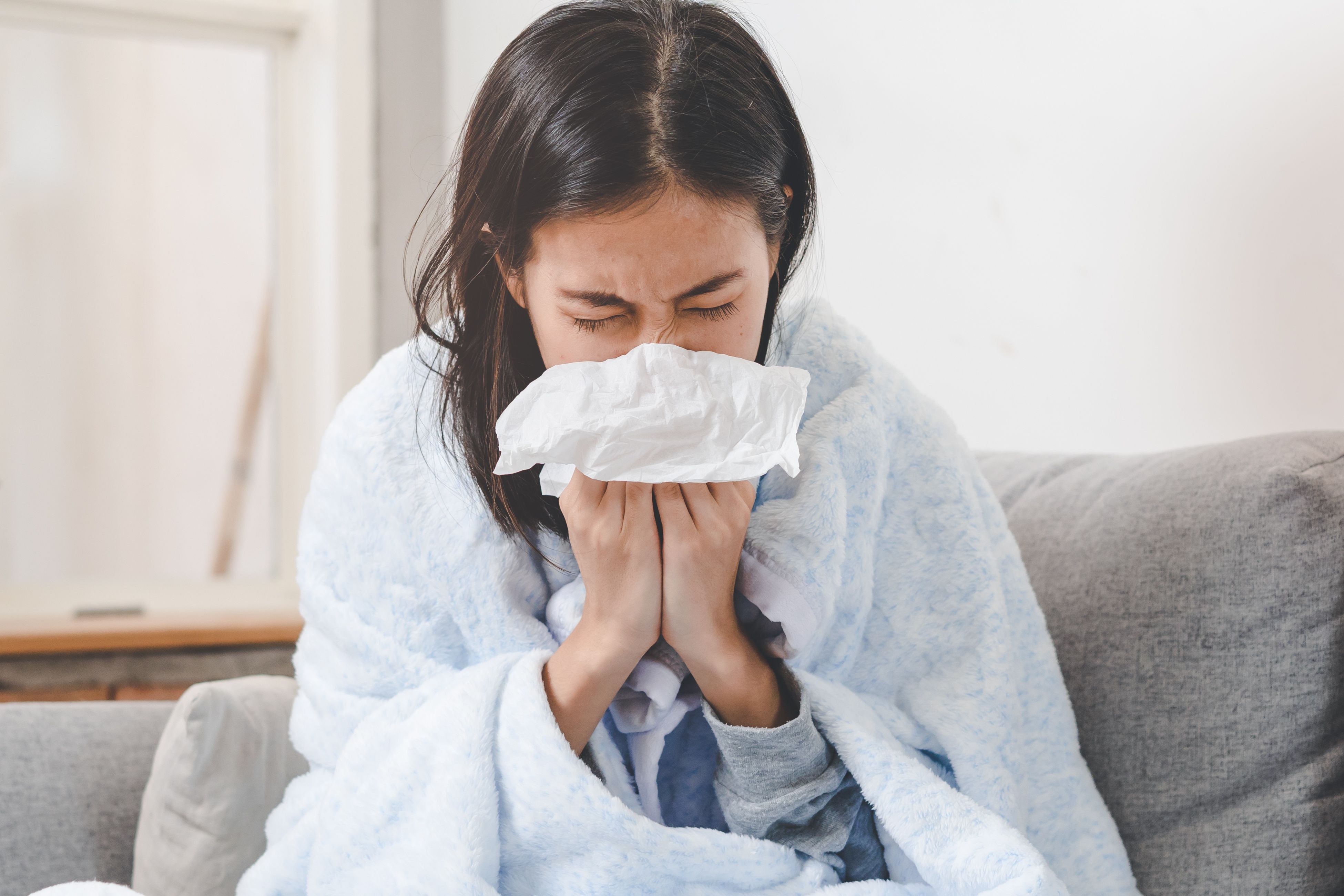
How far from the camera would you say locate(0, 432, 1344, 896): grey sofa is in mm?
642

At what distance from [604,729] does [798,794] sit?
5.7 inches

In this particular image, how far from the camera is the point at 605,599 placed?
0.73m

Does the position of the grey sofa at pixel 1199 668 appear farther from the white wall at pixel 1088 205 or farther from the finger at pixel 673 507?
the finger at pixel 673 507

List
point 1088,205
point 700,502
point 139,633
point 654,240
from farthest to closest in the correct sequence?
point 139,633 < point 1088,205 < point 700,502 < point 654,240

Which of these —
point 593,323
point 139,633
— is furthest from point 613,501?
point 139,633

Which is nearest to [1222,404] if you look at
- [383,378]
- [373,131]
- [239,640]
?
[383,378]

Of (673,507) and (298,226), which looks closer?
(673,507)

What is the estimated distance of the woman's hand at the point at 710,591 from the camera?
0.72m

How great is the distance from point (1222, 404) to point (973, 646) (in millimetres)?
299

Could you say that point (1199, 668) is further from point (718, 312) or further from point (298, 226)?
point (298, 226)

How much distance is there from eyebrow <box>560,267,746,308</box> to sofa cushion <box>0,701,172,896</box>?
607 millimetres

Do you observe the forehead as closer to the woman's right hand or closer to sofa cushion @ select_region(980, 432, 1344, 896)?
the woman's right hand

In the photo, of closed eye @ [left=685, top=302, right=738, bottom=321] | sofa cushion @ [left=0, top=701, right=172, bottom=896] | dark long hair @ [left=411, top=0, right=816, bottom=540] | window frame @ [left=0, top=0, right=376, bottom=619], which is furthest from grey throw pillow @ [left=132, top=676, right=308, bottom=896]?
window frame @ [left=0, top=0, right=376, bottom=619]

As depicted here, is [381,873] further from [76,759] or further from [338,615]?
[76,759]
